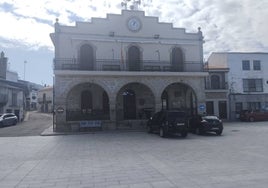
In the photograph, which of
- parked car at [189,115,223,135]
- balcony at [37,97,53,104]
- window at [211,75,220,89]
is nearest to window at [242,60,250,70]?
window at [211,75,220,89]

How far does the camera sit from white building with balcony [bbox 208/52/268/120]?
3394 cm

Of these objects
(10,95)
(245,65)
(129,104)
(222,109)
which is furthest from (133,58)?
(10,95)

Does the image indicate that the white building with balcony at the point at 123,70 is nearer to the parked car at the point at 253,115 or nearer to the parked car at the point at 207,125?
the parked car at the point at 207,125

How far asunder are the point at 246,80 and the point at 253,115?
546 centimetres

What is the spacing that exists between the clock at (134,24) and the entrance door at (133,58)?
1.79 m

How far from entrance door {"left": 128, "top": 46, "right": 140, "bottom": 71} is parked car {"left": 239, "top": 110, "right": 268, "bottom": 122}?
15.4m

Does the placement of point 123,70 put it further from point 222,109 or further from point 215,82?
point 222,109

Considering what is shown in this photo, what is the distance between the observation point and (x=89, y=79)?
22.9 m

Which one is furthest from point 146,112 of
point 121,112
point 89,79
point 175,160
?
point 175,160

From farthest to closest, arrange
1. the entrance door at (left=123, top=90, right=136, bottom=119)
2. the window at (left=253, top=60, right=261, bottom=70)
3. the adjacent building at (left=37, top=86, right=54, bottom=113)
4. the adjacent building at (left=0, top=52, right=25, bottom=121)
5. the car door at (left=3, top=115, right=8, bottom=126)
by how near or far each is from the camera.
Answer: the adjacent building at (left=37, top=86, right=54, bottom=113) < the adjacent building at (left=0, top=52, right=25, bottom=121) < the window at (left=253, top=60, right=261, bottom=70) < the car door at (left=3, top=115, right=8, bottom=126) < the entrance door at (left=123, top=90, right=136, bottom=119)

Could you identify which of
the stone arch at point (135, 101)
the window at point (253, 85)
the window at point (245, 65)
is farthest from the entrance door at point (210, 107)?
the stone arch at point (135, 101)

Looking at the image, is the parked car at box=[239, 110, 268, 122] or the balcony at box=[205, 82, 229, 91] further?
the balcony at box=[205, 82, 229, 91]

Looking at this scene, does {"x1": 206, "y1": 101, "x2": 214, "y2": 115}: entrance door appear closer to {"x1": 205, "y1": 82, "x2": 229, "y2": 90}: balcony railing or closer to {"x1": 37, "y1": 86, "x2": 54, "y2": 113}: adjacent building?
{"x1": 205, "y1": 82, "x2": 229, "y2": 90}: balcony railing

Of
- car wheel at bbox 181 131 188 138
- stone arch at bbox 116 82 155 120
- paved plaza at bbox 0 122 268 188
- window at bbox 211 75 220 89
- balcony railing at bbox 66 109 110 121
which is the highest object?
window at bbox 211 75 220 89
